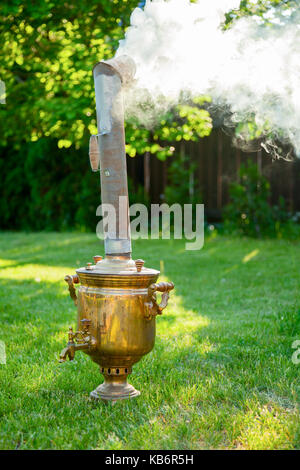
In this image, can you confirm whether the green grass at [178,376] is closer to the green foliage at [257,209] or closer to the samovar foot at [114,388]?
the samovar foot at [114,388]

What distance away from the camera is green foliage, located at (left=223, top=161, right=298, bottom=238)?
27.2ft

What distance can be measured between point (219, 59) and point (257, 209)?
4.83 metres

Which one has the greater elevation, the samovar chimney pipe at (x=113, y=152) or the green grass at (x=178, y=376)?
the samovar chimney pipe at (x=113, y=152)

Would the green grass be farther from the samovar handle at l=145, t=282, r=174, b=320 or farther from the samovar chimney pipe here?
the samovar chimney pipe

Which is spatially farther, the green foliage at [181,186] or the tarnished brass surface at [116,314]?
the green foliage at [181,186]

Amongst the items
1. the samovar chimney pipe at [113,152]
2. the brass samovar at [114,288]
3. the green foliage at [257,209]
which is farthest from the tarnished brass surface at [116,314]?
the green foliage at [257,209]

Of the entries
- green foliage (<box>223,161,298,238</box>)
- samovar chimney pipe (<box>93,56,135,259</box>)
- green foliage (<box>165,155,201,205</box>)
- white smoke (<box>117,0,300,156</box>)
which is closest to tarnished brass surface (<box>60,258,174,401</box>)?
samovar chimney pipe (<box>93,56,135,259</box>)

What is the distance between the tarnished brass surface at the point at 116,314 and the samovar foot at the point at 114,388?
0.24 ft

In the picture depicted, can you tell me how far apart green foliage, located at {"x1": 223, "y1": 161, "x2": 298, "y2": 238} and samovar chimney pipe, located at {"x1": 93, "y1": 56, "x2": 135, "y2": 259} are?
19.7 ft

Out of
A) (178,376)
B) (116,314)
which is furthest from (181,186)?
(116,314)

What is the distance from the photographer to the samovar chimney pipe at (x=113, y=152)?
251 centimetres

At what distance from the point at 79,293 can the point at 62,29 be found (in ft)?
12.3

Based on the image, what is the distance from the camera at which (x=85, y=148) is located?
33.3 ft
